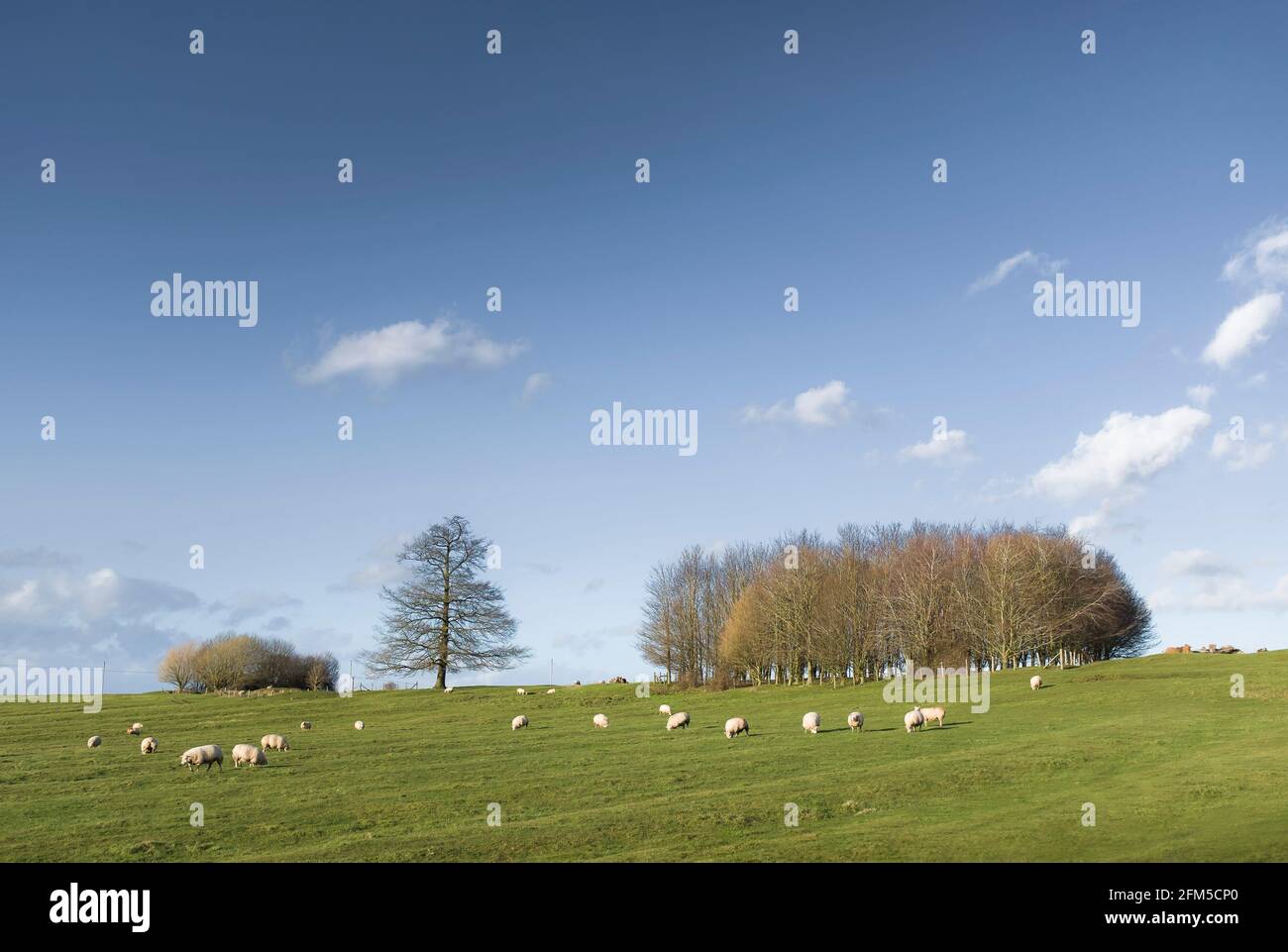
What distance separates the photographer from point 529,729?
188 feet

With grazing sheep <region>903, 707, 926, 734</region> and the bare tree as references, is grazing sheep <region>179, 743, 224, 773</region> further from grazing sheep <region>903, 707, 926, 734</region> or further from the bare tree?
the bare tree

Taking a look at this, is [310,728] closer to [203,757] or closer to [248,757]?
[248,757]

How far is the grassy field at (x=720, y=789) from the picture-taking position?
2144 cm

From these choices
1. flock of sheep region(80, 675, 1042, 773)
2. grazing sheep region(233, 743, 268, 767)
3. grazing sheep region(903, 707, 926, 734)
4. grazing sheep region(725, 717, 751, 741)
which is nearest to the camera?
flock of sheep region(80, 675, 1042, 773)

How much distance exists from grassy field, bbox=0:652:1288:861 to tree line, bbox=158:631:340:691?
5778cm

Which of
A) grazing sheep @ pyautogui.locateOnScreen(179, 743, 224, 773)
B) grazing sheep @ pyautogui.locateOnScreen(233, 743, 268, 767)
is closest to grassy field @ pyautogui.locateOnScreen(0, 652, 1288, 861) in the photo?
grazing sheep @ pyautogui.locateOnScreen(233, 743, 268, 767)

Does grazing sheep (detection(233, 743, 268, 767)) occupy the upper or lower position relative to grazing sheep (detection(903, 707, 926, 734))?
lower

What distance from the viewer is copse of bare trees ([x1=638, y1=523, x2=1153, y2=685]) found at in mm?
87125

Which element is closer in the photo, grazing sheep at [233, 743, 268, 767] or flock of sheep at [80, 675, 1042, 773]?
flock of sheep at [80, 675, 1042, 773]

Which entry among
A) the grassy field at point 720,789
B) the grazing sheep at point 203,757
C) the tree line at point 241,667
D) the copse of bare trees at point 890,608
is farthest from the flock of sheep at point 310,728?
the tree line at point 241,667
